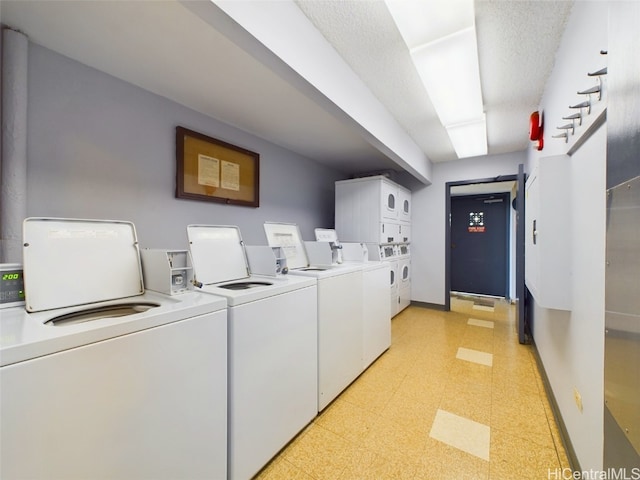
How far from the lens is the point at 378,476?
1.34 meters

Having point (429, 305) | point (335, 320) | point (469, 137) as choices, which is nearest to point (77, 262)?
point (335, 320)

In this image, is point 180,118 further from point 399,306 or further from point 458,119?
point 399,306

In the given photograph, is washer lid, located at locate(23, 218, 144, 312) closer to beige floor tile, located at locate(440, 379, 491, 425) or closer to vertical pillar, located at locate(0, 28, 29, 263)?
vertical pillar, located at locate(0, 28, 29, 263)

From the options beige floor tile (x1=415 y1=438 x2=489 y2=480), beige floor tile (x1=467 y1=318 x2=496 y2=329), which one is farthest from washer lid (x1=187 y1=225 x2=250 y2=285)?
beige floor tile (x1=467 y1=318 x2=496 y2=329)

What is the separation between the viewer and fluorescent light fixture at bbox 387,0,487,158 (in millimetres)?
1360

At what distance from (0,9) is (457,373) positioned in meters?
3.93

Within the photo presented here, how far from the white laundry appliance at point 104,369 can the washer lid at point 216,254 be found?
1.13 ft

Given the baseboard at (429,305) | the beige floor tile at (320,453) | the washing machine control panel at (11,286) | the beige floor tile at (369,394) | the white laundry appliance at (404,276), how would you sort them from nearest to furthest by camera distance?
the washing machine control panel at (11,286), the beige floor tile at (320,453), the beige floor tile at (369,394), the white laundry appliance at (404,276), the baseboard at (429,305)

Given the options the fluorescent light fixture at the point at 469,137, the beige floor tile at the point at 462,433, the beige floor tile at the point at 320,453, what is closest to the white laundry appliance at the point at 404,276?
the fluorescent light fixture at the point at 469,137

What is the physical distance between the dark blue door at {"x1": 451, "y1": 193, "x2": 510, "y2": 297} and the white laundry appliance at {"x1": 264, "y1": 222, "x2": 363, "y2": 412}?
Answer: 450 cm

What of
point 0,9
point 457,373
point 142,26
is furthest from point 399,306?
point 0,9

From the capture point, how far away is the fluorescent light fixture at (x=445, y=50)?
1.36m

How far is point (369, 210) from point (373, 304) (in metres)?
1.61

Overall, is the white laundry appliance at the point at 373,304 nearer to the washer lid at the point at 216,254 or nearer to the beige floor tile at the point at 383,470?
the beige floor tile at the point at 383,470
